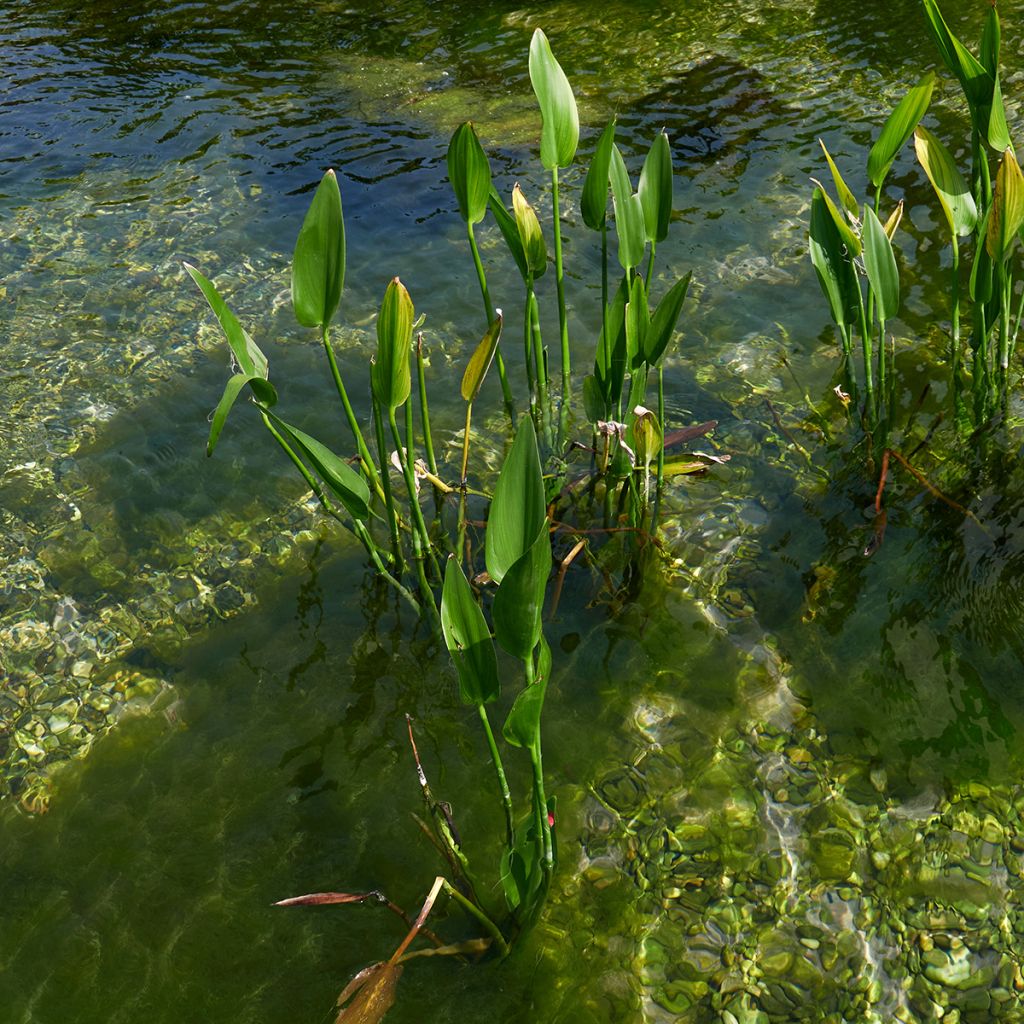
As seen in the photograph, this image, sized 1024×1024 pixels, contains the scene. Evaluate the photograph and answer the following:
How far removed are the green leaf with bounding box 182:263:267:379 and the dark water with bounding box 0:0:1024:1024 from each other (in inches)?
39.6

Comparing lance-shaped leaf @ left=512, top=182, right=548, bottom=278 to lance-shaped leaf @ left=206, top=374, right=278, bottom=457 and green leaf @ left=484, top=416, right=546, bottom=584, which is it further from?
green leaf @ left=484, top=416, right=546, bottom=584

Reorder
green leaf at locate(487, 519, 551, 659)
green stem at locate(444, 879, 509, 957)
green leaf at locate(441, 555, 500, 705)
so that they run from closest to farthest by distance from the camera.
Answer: green leaf at locate(487, 519, 551, 659), green leaf at locate(441, 555, 500, 705), green stem at locate(444, 879, 509, 957)

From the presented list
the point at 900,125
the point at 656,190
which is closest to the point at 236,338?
the point at 656,190

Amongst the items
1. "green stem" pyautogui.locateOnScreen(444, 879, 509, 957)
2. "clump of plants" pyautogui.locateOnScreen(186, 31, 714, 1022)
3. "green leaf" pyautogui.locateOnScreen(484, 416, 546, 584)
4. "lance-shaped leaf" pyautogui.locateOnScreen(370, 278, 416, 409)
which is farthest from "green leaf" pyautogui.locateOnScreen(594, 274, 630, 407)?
"green stem" pyautogui.locateOnScreen(444, 879, 509, 957)

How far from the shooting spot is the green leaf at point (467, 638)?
1738 mm

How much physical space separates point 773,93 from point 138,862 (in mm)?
5163

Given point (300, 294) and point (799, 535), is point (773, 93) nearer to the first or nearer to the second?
point (799, 535)

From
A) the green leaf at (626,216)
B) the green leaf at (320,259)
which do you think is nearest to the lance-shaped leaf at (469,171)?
the green leaf at (626,216)

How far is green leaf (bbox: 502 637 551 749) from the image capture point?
167 cm

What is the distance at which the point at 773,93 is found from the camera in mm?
5805

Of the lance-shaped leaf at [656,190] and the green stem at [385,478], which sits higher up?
the lance-shaped leaf at [656,190]

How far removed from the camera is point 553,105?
2693 mm

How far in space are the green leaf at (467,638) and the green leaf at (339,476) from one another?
61cm

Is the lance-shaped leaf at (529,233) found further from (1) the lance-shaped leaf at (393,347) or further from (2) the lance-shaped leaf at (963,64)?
(2) the lance-shaped leaf at (963,64)
